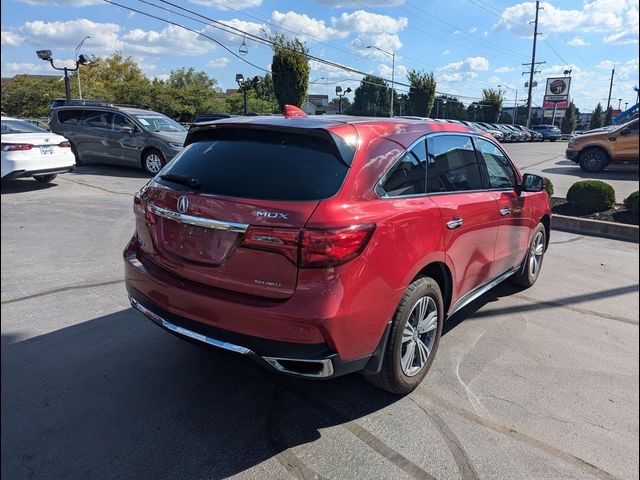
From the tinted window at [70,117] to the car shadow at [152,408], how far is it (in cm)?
1194

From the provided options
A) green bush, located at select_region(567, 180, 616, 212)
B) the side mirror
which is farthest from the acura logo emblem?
green bush, located at select_region(567, 180, 616, 212)

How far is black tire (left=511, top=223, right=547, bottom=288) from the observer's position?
5059 millimetres

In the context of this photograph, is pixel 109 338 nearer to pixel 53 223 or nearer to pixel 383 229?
pixel 383 229

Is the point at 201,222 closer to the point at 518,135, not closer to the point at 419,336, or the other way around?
the point at 419,336

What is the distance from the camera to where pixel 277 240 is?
2471mm

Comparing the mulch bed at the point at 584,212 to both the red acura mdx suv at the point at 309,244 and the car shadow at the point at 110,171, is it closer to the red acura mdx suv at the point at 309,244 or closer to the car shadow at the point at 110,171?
the red acura mdx suv at the point at 309,244

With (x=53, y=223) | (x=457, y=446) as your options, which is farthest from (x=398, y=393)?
(x=53, y=223)

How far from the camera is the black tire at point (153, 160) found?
13.0 m

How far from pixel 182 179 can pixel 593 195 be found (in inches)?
302

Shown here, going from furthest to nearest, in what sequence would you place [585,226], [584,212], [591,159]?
[591,159], [584,212], [585,226]

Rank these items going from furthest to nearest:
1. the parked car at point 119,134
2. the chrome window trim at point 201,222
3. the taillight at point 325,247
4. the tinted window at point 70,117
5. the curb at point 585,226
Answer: the tinted window at point 70,117 < the parked car at point 119,134 < the curb at point 585,226 < the chrome window trim at point 201,222 < the taillight at point 325,247

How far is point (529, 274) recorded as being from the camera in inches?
204

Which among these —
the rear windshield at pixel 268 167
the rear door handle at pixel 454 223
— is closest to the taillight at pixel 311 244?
the rear windshield at pixel 268 167

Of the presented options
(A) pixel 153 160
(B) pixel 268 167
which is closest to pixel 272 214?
(B) pixel 268 167
